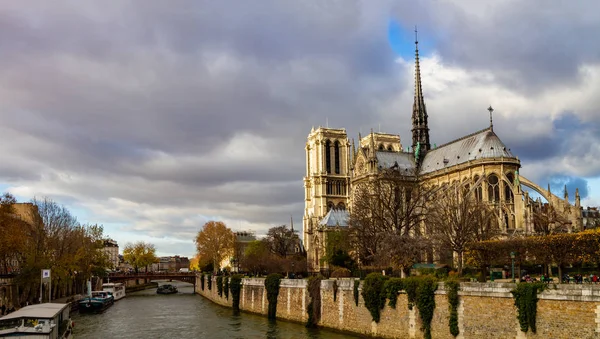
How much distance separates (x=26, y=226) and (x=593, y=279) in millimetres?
53210

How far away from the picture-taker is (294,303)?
47625 millimetres

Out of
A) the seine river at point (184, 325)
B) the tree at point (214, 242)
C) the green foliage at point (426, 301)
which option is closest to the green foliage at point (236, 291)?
the seine river at point (184, 325)

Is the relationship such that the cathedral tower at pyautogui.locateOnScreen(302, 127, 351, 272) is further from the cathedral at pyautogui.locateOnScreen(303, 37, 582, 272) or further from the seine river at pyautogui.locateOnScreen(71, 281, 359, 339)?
the seine river at pyautogui.locateOnScreen(71, 281, 359, 339)

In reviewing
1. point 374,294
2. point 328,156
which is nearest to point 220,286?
point 374,294

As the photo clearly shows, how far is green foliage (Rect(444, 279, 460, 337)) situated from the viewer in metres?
30.4

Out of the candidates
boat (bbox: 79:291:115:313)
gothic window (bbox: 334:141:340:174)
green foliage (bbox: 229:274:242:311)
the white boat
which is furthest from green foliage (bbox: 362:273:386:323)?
gothic window (bbox: 334:141:340:174)

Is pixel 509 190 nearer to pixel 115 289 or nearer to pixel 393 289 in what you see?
pixel 393 289

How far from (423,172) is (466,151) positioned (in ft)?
32.7

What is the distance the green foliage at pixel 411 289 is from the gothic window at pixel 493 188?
3793 cm

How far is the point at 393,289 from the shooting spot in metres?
35.5

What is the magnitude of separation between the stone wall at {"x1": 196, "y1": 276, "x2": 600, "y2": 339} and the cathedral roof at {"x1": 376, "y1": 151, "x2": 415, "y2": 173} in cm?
4697

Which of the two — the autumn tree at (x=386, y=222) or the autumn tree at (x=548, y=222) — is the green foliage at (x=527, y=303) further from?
the autumn tree at (x=548, y=222)

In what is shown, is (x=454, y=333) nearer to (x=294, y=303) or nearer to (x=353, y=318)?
(x=353, y=318)

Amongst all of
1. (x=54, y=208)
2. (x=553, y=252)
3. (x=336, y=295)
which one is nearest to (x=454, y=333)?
(x=553, y=252)
